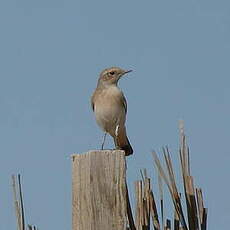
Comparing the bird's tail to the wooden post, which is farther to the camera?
the bird's tail

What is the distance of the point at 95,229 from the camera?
8.40 ft

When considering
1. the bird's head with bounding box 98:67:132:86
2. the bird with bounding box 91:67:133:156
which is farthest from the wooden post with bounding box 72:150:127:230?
the bird's head with bounding box 98:67:132:86

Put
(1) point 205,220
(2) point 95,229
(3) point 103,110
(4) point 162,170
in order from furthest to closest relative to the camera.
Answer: (3) point 103,110, (4) point 162,170, (1) point 205,220, (2) point 95,229

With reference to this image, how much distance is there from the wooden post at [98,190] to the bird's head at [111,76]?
625cm

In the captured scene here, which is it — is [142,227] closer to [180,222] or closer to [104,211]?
[180,222]

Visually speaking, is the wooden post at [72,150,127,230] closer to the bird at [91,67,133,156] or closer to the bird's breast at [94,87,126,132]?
the bird at [91,67,133,156]

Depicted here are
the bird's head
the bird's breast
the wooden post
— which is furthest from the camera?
the bird's head

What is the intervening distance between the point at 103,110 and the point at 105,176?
19.5ft

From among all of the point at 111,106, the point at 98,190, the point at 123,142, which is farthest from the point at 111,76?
the point at 98,190

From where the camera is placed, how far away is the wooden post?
102 inches

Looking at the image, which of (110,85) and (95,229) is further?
(110,85)

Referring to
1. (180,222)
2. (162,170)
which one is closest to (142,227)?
(180,222)

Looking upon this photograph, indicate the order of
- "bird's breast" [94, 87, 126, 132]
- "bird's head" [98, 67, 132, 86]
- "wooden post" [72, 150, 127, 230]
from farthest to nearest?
"bird's head" [98, 67, 132, 86] → "bird's breast" [94, 87, 126, 132] → "wooden post" [72, 150, 127, 230]

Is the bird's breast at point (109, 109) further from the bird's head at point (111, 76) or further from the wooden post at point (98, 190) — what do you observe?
the wooden post at point (98, 190)
